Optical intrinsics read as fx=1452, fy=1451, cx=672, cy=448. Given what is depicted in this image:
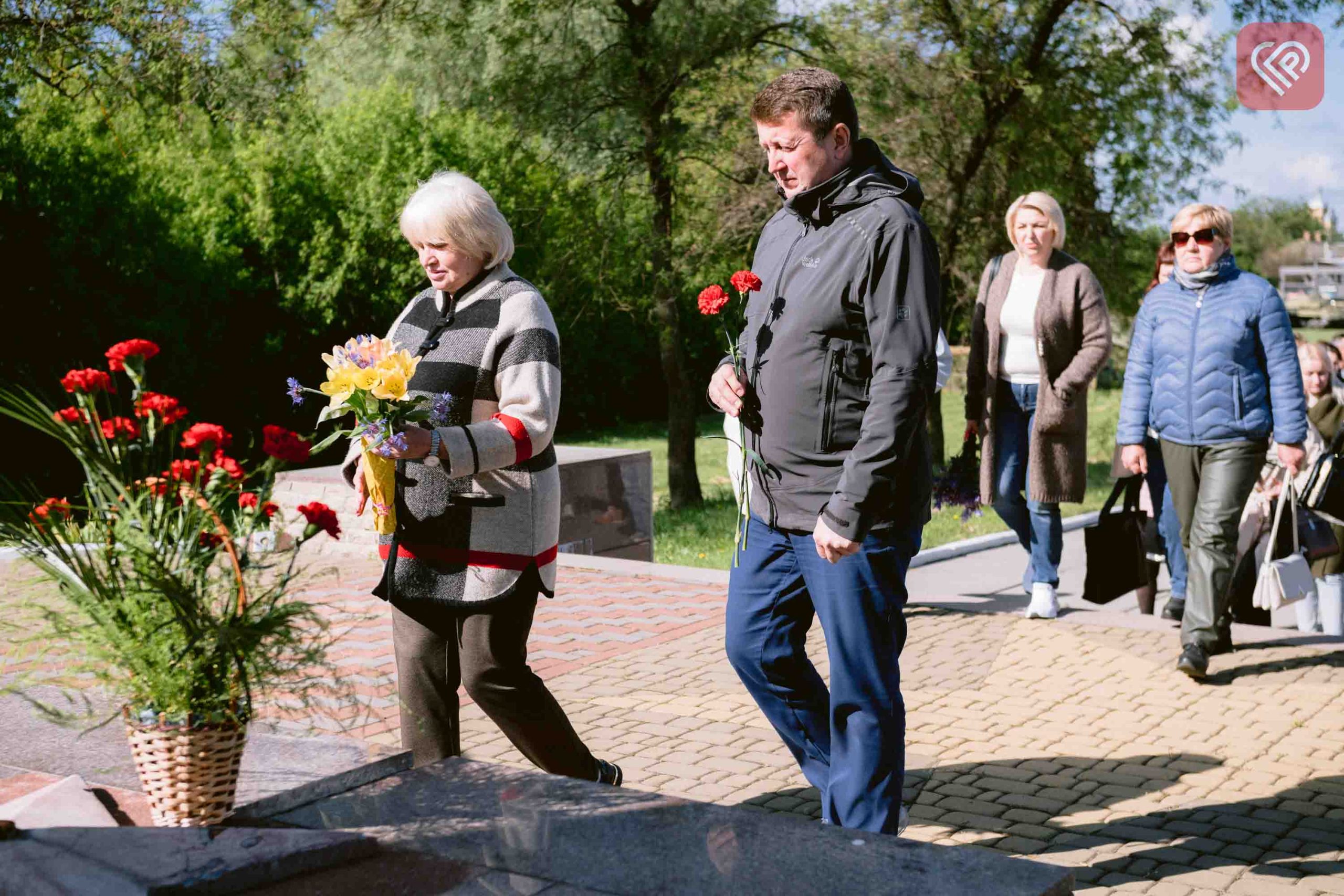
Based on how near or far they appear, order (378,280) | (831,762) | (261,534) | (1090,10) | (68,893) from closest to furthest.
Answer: (68,893) < (261,534) < (831,762) < (1090,10) < (378,280)

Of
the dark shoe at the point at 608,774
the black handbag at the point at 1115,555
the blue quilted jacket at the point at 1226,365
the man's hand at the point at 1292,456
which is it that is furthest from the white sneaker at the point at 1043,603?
the dark shoe at the point at 608,774

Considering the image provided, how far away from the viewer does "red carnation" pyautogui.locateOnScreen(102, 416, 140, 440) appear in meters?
2.77

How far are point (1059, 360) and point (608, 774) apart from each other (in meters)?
3.90

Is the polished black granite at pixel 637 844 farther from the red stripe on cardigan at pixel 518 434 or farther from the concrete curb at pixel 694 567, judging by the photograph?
the concrete curb at pixel 694 567

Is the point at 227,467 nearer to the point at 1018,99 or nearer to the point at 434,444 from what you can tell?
the point at 434,444

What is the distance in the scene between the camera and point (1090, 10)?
14.3 m

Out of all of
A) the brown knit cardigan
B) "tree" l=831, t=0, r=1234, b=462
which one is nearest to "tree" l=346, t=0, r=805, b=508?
"tree" l=831, t=0, r=1234, b=462

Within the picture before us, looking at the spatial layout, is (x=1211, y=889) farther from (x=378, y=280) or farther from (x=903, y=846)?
(x=378, y=280)

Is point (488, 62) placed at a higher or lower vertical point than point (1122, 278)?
higher

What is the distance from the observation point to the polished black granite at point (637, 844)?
2.56 m

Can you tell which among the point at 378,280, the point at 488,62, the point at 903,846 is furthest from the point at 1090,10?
the point at 903,846

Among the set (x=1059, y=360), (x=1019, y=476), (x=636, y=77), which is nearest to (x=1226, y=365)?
(x=1059, y=360)

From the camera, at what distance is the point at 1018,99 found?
14391 millimetres

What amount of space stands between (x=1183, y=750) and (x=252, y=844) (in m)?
3.59
